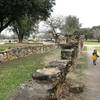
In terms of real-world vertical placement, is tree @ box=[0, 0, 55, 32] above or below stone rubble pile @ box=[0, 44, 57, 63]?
above

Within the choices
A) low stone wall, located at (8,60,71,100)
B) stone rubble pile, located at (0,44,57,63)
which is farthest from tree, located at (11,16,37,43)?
low stone wall, located at (8,60,71,100)

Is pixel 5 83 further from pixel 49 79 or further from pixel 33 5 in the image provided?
pixel 33 5

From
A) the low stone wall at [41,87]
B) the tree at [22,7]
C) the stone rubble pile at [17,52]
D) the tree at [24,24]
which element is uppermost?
the tree at [22,7]

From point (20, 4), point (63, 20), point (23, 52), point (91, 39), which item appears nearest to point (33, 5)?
point (20, 4)

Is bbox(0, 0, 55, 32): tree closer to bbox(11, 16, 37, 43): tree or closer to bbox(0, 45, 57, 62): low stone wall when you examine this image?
bbox(11, 16, 37, 43): tree

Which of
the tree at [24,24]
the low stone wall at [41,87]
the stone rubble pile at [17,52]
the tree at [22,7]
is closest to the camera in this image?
the low stone wall at [41,87]

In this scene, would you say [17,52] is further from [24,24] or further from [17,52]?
[24,24]

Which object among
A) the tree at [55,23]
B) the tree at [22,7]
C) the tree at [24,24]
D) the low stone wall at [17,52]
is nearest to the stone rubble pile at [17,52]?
the low stone wall at [17,52]

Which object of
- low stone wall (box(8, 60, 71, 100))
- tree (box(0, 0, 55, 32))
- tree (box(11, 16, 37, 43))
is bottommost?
low stone wall (box(8, 60, 71, 100))

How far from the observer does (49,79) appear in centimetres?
327

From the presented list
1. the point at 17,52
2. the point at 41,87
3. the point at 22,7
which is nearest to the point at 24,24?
the point at 22,7

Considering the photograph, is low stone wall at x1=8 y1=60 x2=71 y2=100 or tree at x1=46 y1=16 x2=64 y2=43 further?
tree at x1=46 y1=16 x2=64 y2=43

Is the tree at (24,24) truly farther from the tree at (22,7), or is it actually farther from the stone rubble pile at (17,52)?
the stone rubble pile at (17,52)

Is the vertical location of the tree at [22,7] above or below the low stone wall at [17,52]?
above
